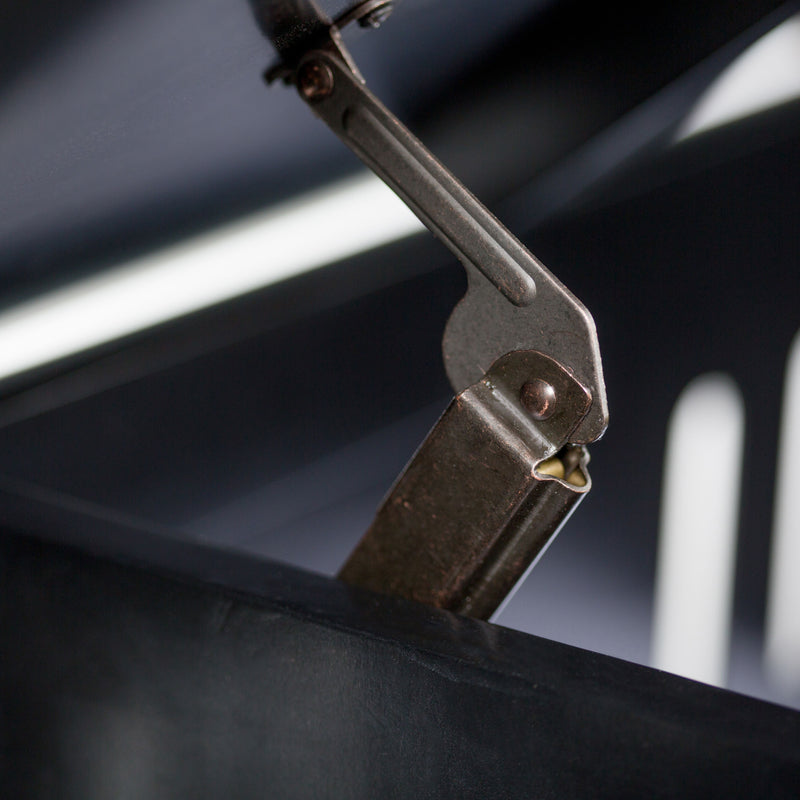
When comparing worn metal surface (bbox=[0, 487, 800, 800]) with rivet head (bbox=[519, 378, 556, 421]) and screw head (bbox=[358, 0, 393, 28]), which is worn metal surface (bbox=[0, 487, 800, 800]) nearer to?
rivet head (bbox=[519, 378, 556, 421])

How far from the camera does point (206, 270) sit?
78 cm

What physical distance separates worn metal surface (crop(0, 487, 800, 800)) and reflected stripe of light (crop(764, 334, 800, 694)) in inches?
25.2

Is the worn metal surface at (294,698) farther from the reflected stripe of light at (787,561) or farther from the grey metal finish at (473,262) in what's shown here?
the reflected stripe of light at (787,561)

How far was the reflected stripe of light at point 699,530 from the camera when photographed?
870 millimetres

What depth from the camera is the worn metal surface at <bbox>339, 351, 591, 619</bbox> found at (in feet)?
1.08

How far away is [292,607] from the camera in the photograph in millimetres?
312

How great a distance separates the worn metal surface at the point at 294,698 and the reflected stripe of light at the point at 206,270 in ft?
0.89

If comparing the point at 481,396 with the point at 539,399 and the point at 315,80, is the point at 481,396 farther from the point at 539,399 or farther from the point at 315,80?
the point at 315,80

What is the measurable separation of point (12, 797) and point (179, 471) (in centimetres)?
47

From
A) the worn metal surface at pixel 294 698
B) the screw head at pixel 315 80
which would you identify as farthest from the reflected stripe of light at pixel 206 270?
the screw head at pixel 315 80

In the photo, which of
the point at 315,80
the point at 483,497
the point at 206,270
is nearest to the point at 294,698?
the point at 483,497

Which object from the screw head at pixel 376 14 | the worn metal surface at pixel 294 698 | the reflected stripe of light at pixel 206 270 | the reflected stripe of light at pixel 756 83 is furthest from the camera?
the reflected stripe of light at pixel 756 83

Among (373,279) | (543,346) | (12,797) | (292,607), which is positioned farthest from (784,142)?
(12,797)

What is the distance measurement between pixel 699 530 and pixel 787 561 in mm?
90
